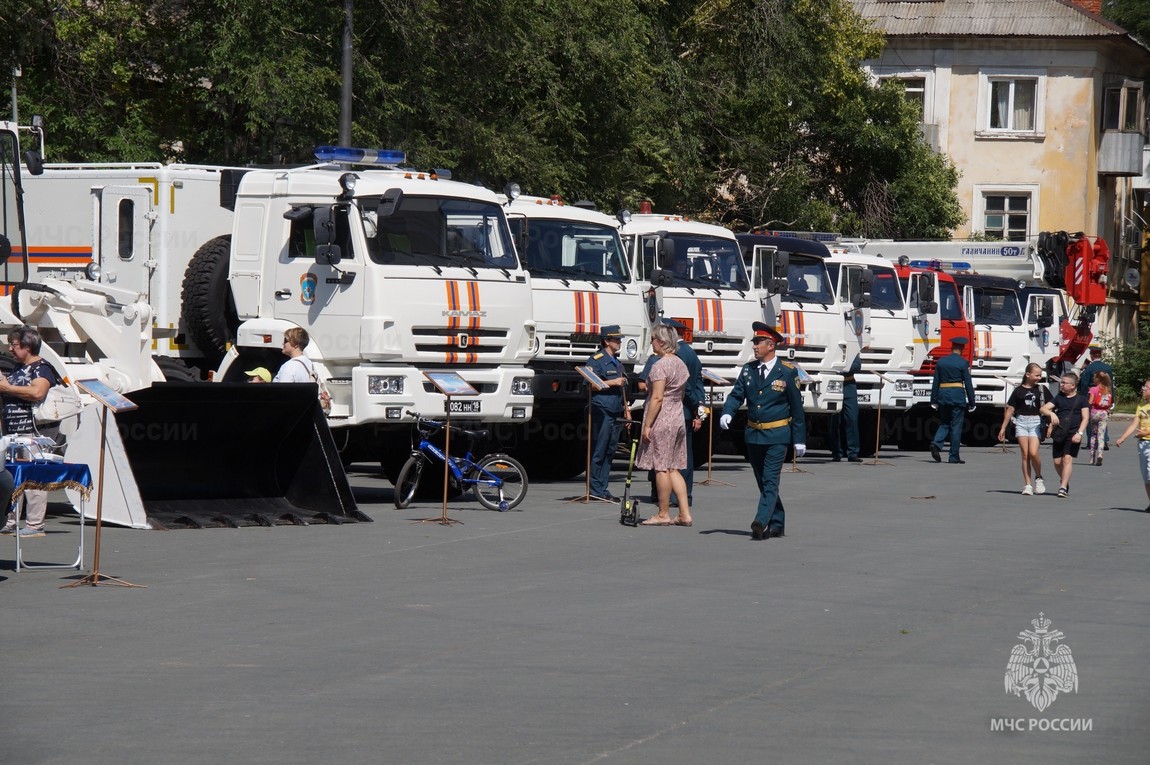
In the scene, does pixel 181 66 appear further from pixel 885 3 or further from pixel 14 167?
pixel 885 3

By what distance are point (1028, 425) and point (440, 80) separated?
414 inches

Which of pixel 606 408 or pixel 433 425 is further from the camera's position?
pixel 606 408

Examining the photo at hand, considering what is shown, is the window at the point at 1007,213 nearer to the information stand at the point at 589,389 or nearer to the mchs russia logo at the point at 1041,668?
the information stand at the point at 589,389

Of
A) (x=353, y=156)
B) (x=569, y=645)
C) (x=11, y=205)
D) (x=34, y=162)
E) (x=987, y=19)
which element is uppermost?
(x=987, y=19)

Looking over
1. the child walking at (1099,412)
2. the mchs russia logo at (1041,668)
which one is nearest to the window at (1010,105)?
the child walking at (1099,412)

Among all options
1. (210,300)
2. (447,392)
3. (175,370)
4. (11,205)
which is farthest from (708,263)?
(11,205)

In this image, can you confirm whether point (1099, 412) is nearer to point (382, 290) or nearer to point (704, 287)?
point (704, 287)

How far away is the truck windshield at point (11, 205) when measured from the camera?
51.0 ft

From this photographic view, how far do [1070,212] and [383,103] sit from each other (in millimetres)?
33216

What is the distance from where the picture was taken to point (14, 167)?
15547mm

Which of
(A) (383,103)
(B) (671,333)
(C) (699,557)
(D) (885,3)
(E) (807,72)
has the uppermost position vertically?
(D) (885,3)

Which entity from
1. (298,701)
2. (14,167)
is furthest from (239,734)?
(14,167)

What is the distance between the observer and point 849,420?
24797mm

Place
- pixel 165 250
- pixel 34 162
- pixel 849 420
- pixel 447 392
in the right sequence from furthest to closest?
1. pixel 849 420
2. pixel 165 250
3. pixel 34 162
4. pixel 447 392
